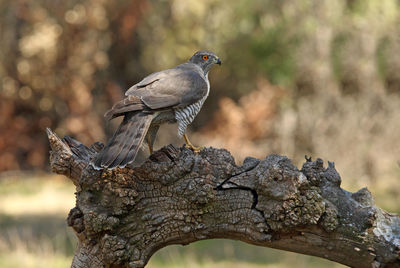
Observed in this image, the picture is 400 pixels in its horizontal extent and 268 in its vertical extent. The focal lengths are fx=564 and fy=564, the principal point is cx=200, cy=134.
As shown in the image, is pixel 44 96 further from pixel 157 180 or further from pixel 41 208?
pixel 157 180

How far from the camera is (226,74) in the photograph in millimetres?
12031

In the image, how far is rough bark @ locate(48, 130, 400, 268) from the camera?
10.00 ft

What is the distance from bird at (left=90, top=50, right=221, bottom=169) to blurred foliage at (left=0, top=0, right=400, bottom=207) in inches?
268

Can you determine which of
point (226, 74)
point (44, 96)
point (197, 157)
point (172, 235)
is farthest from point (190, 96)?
point (44, 96)

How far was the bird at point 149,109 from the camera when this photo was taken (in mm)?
3045

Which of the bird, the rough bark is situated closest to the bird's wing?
the bird

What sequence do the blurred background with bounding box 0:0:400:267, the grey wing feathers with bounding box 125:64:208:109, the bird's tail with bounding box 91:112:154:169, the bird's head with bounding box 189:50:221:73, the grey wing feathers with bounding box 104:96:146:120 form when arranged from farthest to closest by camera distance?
the blurred background with bounding box 0:0:400:267, the bird's head with bounding box 189:50:221:73, the grey wing feathers with bounding box 125:64:208:109, the grey wing feathers with bounding box 104:96:146:120, the bird's tail with bounding box 91:112:154:169

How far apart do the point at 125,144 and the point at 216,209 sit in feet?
2.06

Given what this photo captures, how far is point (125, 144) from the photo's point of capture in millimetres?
3121

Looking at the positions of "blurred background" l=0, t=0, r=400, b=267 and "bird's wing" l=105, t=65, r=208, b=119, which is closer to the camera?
"bird's wing" l=105, t=65, r=208, b=119

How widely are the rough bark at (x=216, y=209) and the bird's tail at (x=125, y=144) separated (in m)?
0.11

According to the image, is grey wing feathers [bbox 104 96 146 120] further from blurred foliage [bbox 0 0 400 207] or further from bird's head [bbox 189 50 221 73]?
blurred foliage [bbox 0 0 400 207]

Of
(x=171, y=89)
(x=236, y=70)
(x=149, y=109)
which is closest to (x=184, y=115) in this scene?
(x=171, y=89)

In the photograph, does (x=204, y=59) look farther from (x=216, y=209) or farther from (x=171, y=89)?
(x=216, y=209)
